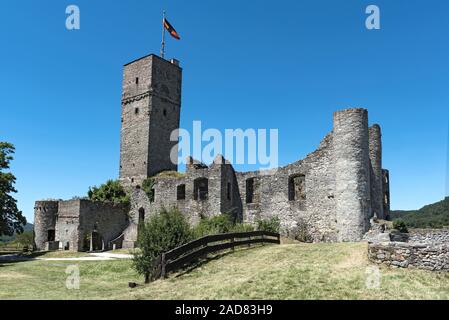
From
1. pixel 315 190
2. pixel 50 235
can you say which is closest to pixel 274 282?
pixel 315 190

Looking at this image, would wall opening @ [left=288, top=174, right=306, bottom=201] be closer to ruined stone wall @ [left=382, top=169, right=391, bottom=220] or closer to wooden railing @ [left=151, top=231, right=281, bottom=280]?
ruined stone wall @ [left=382, top=169, right=391, bottom=220]

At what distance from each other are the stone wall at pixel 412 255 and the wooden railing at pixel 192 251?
5.49m

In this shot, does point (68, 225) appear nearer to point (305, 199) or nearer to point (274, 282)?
point (305, 199)

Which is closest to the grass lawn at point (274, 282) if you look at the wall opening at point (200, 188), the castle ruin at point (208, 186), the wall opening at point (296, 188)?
the castle ruin at point (208, 186)

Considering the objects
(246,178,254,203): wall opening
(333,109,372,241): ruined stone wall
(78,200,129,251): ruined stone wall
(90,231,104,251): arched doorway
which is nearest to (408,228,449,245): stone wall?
(333,109,372,241): ruined stone wall

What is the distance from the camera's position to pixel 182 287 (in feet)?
37.6

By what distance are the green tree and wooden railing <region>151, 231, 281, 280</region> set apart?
70.6 ft

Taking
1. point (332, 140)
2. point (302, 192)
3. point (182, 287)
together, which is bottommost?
point (182, 287)

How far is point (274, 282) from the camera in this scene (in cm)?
1098

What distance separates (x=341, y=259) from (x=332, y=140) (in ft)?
42.3

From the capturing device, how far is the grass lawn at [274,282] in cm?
997

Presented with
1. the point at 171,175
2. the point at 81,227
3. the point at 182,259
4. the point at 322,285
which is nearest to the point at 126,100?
the point at 171,175

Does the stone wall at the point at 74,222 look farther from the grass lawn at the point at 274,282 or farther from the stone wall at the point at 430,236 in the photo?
the stone wall at the point at 430,236
